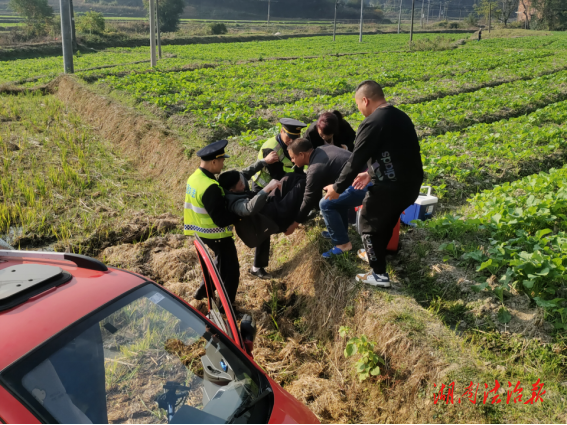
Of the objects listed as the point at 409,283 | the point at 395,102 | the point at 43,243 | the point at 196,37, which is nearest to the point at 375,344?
the point at 409,283

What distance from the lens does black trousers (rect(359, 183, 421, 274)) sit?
3.65m

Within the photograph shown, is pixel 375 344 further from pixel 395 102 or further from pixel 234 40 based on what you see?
pixel 234 40

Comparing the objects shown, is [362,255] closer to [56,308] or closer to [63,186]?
[56,308]

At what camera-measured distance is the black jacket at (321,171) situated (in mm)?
4297

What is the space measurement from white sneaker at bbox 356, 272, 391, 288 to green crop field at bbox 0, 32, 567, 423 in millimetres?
146

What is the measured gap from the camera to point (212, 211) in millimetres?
3824

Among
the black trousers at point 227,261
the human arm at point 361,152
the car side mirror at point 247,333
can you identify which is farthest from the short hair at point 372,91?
the car side mirror at point 247,333

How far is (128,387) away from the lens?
2.31m

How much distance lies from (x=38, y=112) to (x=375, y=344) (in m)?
14.2

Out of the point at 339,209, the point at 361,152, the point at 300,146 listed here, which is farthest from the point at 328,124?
the point at 361,152

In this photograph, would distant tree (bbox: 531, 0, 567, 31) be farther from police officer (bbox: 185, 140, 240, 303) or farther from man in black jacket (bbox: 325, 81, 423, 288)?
police officer (bbox: 185, 140, 240, 303)

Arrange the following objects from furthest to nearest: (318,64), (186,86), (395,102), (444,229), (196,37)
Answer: (196,37) < (318,64) < (186,86) < (395,102) < (444,229)

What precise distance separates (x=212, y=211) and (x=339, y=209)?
1513mm

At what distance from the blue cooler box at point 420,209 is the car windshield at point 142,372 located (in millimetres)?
3535
